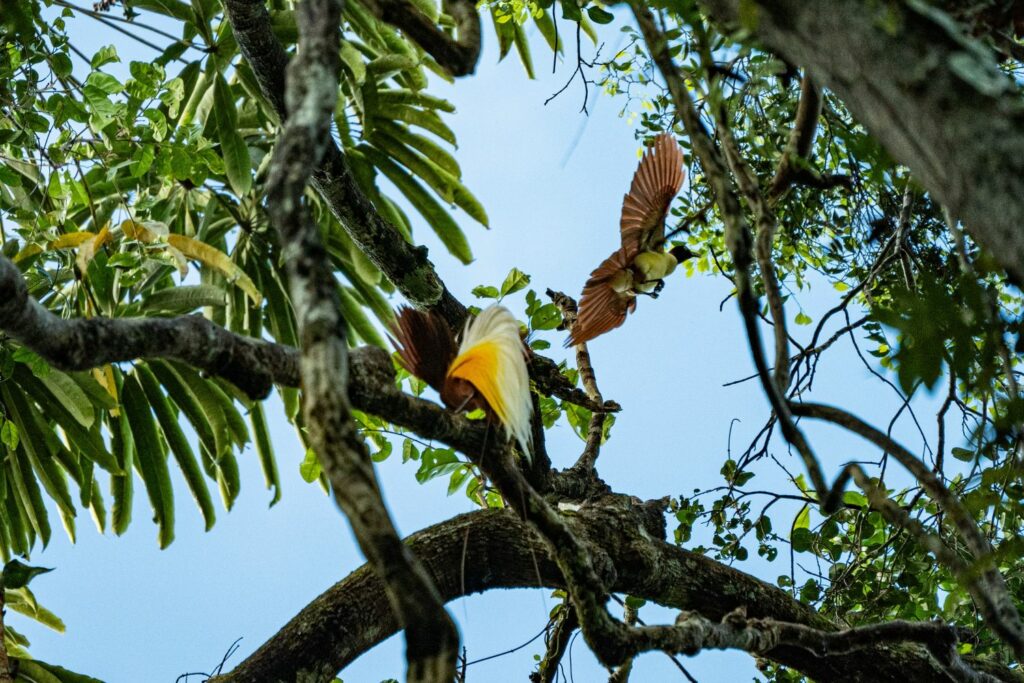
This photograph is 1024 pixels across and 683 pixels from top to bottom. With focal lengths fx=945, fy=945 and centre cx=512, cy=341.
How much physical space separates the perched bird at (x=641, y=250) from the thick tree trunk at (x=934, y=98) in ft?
4.29

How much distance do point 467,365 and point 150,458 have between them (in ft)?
6.42

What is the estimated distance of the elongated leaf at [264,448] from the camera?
3199 mm

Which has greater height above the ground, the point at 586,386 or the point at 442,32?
the point at 586,386

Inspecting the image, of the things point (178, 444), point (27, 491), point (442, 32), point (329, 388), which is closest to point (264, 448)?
point (178, 444)

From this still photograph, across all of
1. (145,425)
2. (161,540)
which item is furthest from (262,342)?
(161,540)

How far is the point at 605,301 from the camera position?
2.11 m

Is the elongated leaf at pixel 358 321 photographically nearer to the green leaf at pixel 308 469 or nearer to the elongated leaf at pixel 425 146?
the elongated leaf at pixel 425 146

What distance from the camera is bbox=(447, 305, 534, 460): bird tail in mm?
1321

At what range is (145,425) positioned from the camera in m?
2.89

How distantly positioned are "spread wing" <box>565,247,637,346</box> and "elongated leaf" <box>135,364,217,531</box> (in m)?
1.40

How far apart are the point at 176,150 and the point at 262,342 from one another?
1.14m

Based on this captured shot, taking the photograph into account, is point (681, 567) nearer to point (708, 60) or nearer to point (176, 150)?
point (708, 60)

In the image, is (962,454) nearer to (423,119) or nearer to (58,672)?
(423,119)

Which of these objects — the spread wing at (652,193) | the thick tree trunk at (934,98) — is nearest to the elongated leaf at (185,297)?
the spread wing at (652,193)
